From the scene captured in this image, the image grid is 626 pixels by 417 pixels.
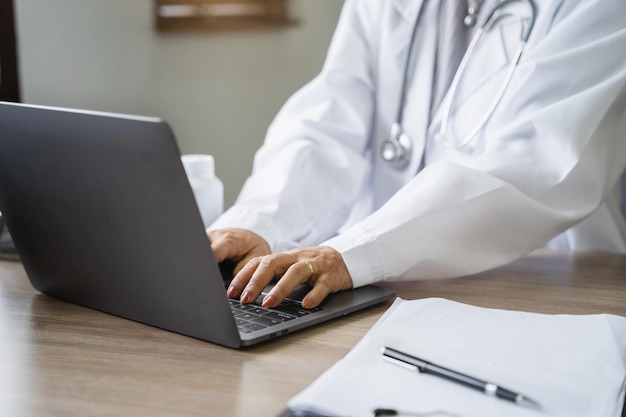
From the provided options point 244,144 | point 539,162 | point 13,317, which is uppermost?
point 539,162

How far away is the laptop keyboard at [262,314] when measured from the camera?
0.82m

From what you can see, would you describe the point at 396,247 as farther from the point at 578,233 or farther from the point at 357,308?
the point at 578,233

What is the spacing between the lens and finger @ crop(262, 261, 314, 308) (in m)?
0.88

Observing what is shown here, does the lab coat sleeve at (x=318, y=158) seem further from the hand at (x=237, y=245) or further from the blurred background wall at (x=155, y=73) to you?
the blurred background wall at (x=155, y=73)

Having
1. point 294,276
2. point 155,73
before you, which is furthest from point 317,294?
point 155,73

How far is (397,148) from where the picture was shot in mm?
1436

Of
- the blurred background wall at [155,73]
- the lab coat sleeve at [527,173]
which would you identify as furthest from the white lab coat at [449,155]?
the blurred background wall at [155,73]

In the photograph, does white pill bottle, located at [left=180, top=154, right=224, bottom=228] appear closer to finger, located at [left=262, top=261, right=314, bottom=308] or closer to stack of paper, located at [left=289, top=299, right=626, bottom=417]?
finger, located at [left=262, top=261, right=314, bottom=308]

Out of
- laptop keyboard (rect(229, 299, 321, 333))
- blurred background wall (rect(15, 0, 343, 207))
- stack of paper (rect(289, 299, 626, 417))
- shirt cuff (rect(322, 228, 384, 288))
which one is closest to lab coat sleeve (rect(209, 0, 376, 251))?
shirt cuff (rect(322, 228, 384, 288))

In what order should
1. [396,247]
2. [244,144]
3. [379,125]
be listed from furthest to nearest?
[244,144] → [379,125] → [396,247]

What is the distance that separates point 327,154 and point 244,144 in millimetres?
873

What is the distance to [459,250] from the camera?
109 cm

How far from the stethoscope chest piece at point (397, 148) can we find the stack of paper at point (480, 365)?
1.87 feet

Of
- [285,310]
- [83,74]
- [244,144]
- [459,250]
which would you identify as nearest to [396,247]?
[459,250]
